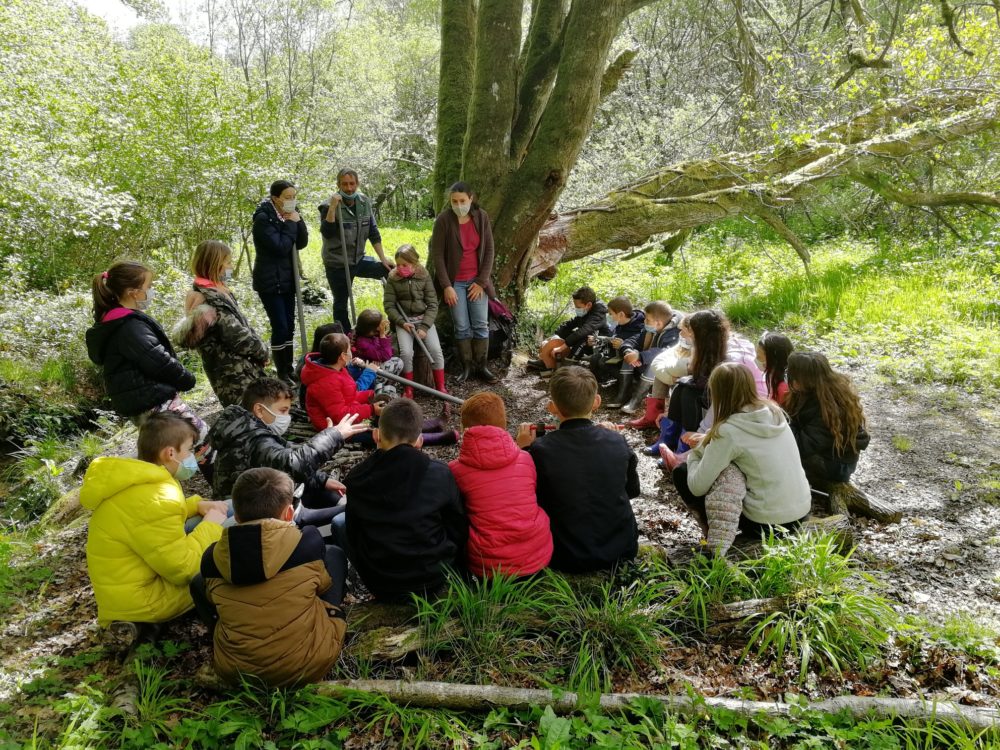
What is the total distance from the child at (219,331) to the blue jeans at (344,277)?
5.64 feet

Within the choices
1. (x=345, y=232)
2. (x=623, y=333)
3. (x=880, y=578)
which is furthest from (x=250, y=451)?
(x=623, y=333)

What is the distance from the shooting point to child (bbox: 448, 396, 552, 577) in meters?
2.90

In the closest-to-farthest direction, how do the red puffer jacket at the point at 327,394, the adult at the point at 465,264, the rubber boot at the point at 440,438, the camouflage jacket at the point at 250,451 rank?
1. the camouflage jacket at the point at 250,451
2. the red puffer jacket at the point at 327,394
3. the rubber boot at the point at 440,438
4. the adult at the point at 465,264

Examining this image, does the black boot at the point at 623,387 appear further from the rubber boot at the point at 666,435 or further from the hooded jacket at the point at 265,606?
the hooded jacket at the point at 265,606

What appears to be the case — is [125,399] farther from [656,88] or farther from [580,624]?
[656,88]

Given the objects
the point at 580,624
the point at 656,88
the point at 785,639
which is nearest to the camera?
the point at 785,639

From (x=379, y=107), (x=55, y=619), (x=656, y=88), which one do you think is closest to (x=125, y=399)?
(x=55, y=619)

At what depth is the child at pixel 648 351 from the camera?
5.30m

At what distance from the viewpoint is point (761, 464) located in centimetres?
310

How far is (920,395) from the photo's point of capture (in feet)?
18.1

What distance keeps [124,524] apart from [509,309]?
16.0ft

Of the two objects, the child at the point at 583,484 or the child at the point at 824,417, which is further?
the child at the point at 824,417

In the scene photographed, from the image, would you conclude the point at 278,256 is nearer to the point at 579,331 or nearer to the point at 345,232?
the point at 345,232

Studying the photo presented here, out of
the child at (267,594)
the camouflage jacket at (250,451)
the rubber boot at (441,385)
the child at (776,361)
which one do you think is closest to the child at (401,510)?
the child at (267,594)
